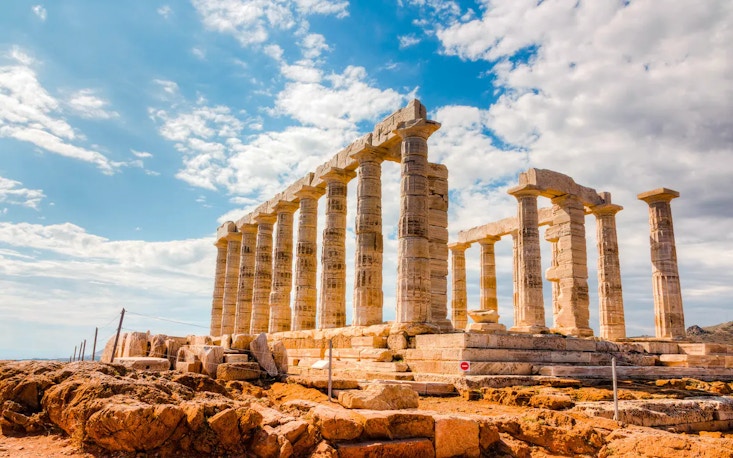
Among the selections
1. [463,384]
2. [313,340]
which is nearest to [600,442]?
[463,384]

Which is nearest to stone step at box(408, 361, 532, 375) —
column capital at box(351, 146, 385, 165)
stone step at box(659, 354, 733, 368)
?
stone step at box(659, 354, 733, 368)

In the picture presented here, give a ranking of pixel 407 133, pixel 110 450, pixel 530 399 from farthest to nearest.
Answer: pixel 407 133 < pixel 530 399 < pixel 110 450

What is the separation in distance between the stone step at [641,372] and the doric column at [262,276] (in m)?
19.9

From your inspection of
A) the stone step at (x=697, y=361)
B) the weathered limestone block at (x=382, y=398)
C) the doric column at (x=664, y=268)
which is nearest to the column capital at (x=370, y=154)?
the stone step at (x=697, y=361)

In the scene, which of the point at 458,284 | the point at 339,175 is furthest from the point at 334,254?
the point at 458,284

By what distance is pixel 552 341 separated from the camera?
16984mm

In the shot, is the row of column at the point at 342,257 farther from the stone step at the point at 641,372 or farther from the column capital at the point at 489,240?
the column capital at the point at 489,240

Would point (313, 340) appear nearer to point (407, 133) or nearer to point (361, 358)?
point (361, 358)

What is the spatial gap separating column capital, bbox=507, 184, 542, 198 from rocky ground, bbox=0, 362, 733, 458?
1744cm

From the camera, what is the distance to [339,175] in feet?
83.4

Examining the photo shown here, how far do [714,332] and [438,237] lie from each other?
55051mm

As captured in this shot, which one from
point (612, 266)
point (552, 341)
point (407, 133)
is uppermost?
point (407, 133)

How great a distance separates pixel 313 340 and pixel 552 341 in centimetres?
965

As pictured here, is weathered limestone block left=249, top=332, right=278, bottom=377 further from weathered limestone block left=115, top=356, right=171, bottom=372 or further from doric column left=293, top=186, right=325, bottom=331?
doric column left=293, top=186, right=325, bottom=331
